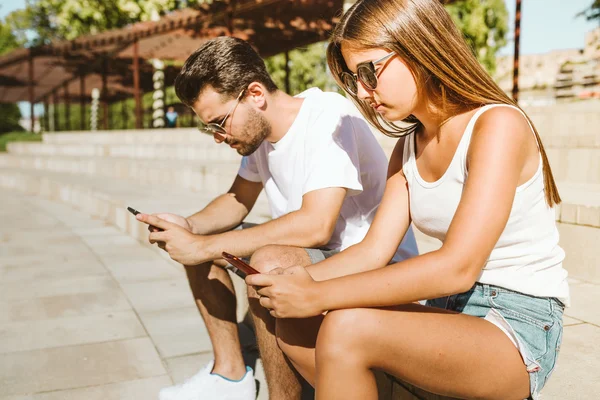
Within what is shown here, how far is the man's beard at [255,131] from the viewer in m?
2.46

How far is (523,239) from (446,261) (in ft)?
0.97

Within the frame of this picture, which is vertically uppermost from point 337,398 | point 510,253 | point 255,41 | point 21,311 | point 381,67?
point 255,41

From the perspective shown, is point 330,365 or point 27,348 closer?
point 330,365

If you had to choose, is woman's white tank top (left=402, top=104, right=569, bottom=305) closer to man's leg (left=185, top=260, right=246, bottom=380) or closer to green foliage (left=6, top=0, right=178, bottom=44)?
man's leg (left=185, top=260, right=246, bottom=380)

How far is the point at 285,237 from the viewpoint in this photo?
2158mm

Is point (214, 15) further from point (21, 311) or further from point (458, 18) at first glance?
point (458, 18)

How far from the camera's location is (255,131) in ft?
8.07

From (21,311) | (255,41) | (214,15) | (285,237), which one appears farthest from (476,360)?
(255,41)

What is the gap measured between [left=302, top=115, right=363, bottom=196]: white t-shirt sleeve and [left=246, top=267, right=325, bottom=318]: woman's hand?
0.71 metres

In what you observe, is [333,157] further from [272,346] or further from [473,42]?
[473,42]

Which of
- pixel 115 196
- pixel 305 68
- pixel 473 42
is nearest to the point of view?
pixel 115 196

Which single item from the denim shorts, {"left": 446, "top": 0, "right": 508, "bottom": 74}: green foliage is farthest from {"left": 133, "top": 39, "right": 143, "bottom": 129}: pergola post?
{"left": 446, "top": 0, "right": 508, "bottom": 74}: green foliage

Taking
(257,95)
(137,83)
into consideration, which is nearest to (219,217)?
(257,95)

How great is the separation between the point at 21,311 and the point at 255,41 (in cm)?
965
